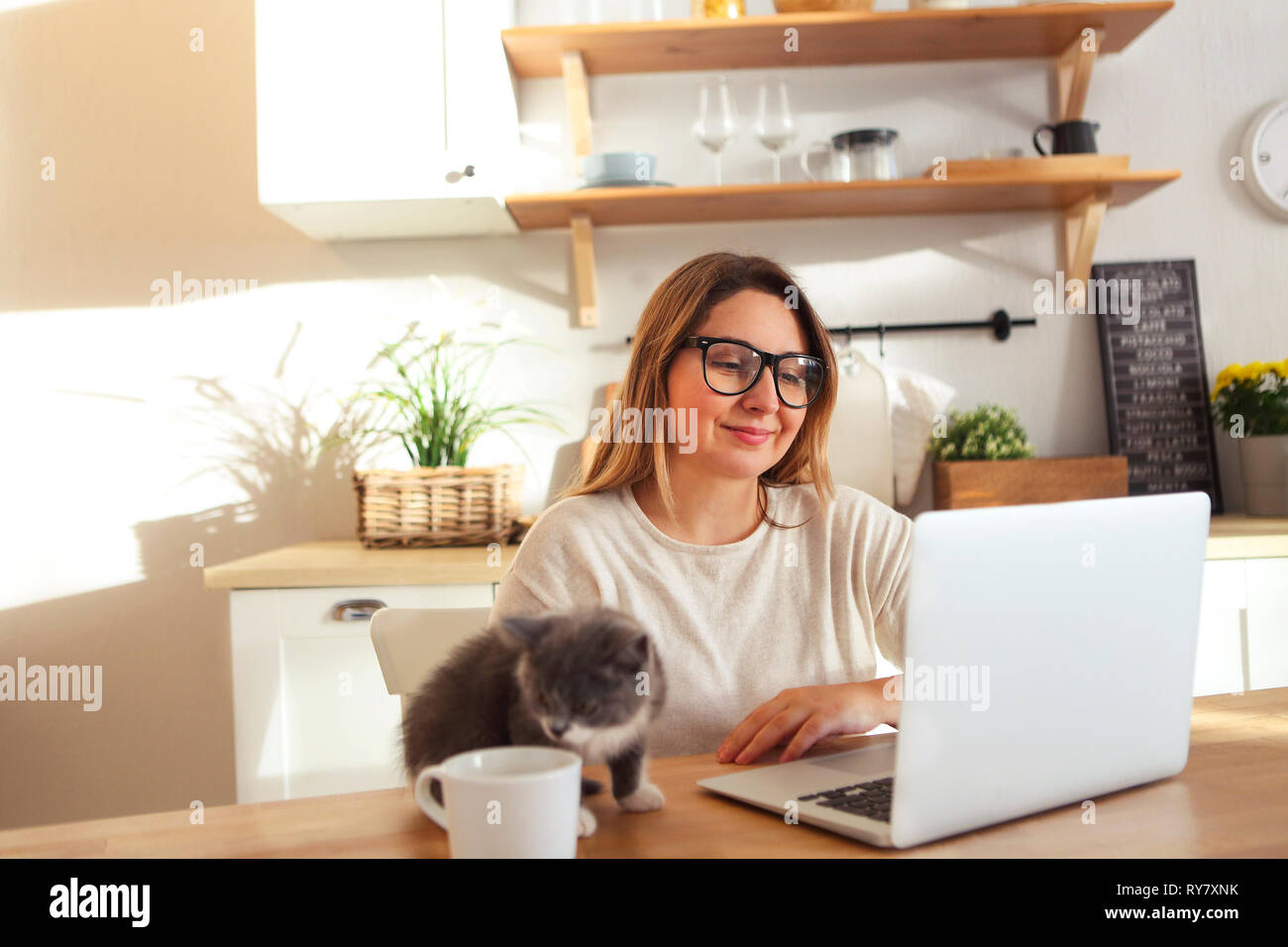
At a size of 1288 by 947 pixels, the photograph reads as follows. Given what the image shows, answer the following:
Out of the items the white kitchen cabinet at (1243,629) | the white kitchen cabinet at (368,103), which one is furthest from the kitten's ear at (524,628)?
the white kitchen cabinet at (1243,629)

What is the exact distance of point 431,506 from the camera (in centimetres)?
206

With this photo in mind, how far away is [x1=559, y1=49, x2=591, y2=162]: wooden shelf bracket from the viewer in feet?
7.64

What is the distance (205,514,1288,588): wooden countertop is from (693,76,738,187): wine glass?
1077 mm

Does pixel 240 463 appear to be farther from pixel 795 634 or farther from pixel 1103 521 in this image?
pixel 1103 521

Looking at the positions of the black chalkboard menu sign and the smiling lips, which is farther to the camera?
the black chalkboard menu sign

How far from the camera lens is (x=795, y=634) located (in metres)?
1.13

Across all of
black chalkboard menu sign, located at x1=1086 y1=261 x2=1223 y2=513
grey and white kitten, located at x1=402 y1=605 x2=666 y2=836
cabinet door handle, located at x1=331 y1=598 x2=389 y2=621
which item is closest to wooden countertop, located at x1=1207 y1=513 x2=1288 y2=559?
black chalkboard menu sign, located at x1=1086 y1=261 x2=1223 y2=513

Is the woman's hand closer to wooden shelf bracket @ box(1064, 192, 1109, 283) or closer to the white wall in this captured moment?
the white wall

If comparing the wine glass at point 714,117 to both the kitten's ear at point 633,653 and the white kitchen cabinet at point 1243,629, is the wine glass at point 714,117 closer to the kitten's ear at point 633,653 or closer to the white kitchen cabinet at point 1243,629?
the white kitchen cabinet at point 1243,629

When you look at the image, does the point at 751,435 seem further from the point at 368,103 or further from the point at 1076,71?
the point at 1076,71

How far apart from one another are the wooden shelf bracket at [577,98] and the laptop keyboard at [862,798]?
1.97m

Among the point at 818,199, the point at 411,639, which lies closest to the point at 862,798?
the point at 411,639
